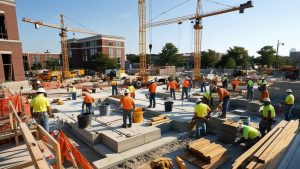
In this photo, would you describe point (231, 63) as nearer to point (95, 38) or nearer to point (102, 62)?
point (102, 62)

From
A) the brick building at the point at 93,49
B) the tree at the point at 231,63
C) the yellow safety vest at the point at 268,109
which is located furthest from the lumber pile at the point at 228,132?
the brick building at the point at 93,49

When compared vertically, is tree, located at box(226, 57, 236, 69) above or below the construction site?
above

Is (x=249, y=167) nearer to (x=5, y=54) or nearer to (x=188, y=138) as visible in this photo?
(x=188, y=138)

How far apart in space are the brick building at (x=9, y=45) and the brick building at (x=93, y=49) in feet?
123

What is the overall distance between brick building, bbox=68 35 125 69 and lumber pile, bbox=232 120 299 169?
60753 mm

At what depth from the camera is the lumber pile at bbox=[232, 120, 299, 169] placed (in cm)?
460

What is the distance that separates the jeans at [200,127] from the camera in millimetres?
7841

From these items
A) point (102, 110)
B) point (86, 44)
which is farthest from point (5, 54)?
point (86, 44)

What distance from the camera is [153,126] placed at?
28.2 feet

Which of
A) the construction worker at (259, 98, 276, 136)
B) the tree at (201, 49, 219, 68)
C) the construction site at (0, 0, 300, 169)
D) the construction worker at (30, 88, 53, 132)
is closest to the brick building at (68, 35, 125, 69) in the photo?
the tree at (201, 49, 219, 68)

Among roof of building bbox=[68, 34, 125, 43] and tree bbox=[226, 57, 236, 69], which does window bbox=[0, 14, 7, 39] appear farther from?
tree bbox=[226, 57, 236, 69]

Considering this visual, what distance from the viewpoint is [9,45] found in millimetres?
25297

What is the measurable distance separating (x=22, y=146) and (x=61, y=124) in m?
2.68

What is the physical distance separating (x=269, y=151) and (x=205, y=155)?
1664mm
